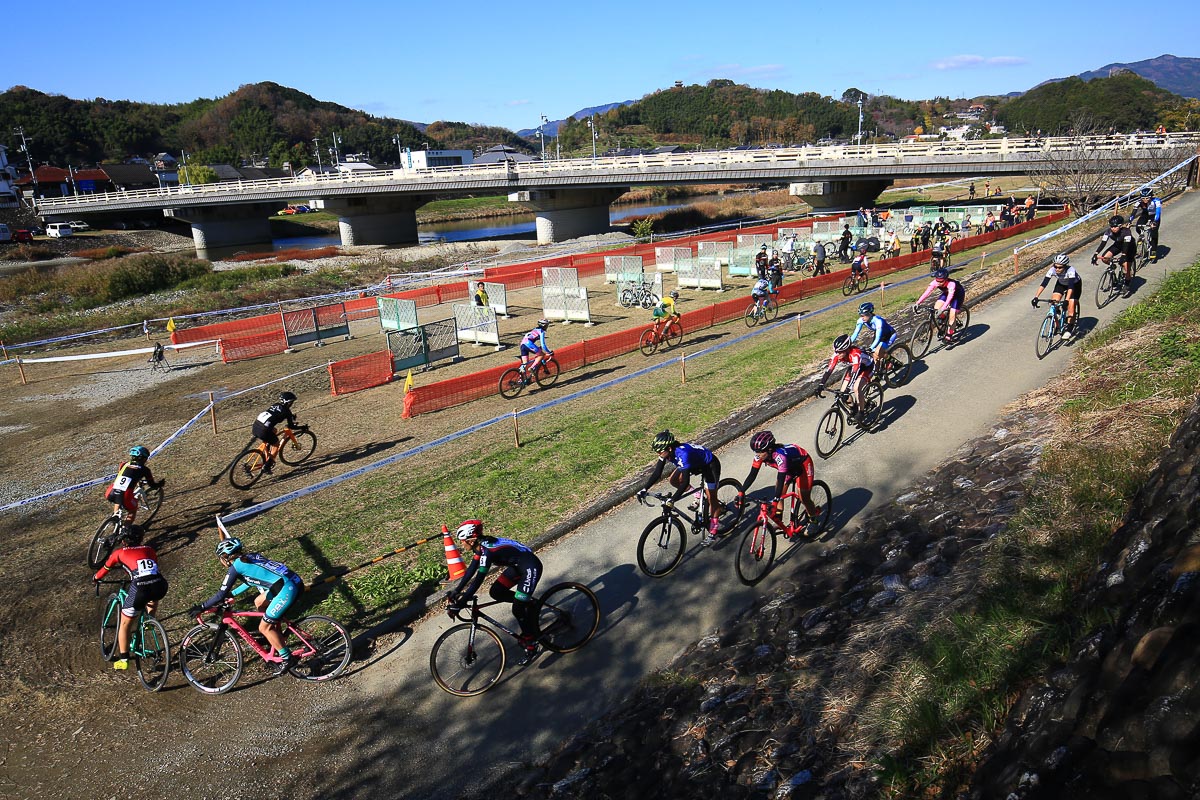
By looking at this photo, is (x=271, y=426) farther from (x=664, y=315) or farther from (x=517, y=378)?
(x=664, y=315)

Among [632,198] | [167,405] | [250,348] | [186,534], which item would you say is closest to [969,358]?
[186,534]

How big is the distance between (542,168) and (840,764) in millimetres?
64856

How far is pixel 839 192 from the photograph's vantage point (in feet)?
194

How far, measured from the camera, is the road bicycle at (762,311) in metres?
23.1

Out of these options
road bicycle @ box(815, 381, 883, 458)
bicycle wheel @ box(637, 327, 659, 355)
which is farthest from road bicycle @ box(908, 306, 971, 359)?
bicycle wheel @ box(637, 327, 659, 355)

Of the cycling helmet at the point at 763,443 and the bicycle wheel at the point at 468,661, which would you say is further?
the cycling helmet at the point at 763,443

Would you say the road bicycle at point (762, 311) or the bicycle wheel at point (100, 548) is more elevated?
the road bicycle at point (762, 311)

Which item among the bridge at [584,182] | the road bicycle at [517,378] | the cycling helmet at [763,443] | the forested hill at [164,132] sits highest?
the forested hill at [164,132]

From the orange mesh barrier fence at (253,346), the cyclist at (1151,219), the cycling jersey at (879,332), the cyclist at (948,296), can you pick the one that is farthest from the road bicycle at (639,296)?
the cycling jersey at (879,332)

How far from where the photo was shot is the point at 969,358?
15047mm

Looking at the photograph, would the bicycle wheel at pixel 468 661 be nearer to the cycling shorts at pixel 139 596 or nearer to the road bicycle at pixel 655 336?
the cycling shorts at pixel 139 596

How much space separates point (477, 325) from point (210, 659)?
55.1 ft

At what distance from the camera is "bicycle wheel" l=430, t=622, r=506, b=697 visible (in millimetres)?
7289

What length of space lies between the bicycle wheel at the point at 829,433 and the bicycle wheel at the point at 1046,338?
5.73 meters
